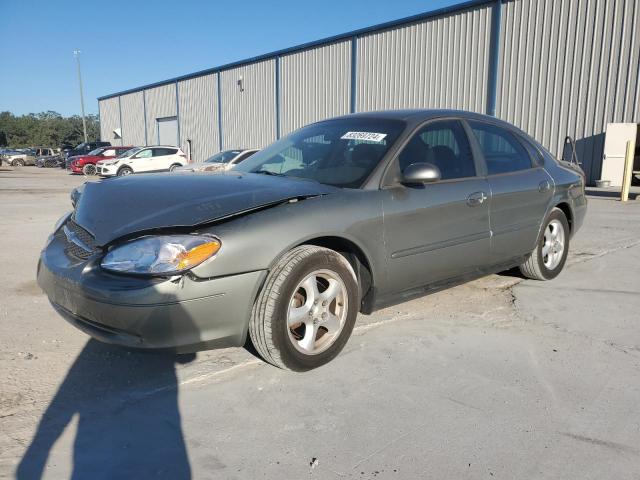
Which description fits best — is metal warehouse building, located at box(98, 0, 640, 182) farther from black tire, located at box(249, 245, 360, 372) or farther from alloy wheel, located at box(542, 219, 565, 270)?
black tire, located at box(249, 245, 360, 372)

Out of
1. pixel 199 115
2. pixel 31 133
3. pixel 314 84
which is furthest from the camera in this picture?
pixel 31 133

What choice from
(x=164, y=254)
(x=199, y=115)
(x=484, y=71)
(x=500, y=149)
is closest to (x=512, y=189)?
(x=500, y=149)

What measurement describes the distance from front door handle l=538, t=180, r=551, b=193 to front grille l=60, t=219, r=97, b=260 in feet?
11.6

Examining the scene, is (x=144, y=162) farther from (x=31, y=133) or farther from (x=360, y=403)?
(x=31, y=133)

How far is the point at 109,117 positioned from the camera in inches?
1752

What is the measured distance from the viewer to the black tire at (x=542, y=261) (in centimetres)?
451

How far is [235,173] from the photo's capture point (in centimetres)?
357

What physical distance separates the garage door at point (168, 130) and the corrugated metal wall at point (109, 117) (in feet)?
28.9

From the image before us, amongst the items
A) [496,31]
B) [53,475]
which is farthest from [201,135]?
[53,475]

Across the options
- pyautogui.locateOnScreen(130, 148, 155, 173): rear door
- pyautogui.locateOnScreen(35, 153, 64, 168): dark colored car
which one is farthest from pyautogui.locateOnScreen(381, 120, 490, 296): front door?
pyautogui.locateOnScreen(35, 153, 64, 168): dark colored car

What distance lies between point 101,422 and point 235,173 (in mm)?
1878

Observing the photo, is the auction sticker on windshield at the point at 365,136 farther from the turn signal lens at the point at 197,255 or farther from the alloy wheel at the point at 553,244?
the alloy wheel at the point at 553,244

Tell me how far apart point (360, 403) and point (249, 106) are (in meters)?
26.0

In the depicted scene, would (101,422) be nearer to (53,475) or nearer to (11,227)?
(53,475)
